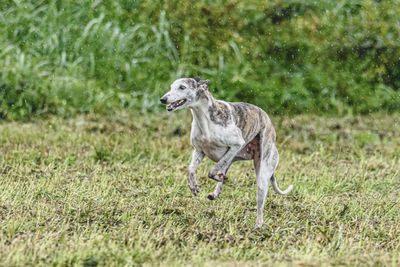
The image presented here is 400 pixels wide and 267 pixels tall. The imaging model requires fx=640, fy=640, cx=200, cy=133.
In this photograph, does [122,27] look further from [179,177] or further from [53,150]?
[179,177]

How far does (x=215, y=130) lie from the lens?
564 cm

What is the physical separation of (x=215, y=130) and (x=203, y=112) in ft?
0.63

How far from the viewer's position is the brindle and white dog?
222 inches

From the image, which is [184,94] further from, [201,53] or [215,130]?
[201,53]

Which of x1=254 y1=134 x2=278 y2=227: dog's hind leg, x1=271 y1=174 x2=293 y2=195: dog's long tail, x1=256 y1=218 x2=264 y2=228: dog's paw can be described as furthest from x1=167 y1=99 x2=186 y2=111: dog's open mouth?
x1=271 y1=174 x2=293 y2=195: dog's long tail

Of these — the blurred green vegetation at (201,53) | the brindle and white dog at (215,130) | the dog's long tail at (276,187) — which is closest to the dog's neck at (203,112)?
the brindle and white dog at (215,130)

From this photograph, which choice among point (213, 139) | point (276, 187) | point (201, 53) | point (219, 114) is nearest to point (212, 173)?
point (213, 139)

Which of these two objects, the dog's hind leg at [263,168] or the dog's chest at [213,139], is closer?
the dog's chest at [213,139]

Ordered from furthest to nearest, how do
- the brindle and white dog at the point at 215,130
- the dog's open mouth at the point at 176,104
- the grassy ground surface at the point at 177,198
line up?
the brindle and white dog at the point at 215,130 < the dog's open mouth at the point at 176,104 < the grassy ground surface at the point at 177,198

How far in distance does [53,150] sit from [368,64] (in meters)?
6.00

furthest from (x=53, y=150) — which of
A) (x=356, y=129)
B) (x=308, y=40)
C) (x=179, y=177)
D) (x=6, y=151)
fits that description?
(x=308, y=40)

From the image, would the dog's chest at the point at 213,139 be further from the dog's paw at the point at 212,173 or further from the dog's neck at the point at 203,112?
the dog's paw at the point at 212,173

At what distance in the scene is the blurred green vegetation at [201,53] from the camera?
10281 mm

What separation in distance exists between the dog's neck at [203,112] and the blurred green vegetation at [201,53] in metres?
4.58
